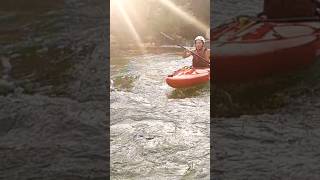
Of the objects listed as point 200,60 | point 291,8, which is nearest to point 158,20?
point 200,60

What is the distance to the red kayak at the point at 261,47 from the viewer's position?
9.81 m

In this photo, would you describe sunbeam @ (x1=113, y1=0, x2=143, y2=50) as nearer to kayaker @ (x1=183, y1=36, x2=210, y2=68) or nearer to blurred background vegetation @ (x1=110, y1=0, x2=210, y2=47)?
blurred background vegetation @ (x1=110, y1=0, x2=210, y2=47)

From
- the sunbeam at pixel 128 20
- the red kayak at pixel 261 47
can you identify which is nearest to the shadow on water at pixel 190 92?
the red kayak at pixel 261 47

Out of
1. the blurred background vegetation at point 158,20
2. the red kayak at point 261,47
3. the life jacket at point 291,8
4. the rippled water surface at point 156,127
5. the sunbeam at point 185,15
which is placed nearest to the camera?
the rippled water surface at point 156,127

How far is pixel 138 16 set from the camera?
19156 mm

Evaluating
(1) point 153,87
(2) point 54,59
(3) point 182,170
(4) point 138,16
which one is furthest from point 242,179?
(4) point 138,16

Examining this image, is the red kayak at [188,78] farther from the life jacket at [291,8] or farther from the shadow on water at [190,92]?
the life jacket at [291,8]

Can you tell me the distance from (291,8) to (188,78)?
2690mm

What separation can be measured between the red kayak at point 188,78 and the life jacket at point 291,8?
195 centimetres

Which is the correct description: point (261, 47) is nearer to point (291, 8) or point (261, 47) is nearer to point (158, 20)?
point (291, 8)

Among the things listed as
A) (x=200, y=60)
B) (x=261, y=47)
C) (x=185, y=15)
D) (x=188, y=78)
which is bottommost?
(x=188, y=78)

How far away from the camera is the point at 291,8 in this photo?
10.5 meters

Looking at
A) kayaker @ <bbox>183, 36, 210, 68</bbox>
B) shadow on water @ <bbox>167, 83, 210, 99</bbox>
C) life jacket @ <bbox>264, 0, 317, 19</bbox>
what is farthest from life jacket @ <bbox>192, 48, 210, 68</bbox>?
life jacket @ <bbox>264, 0, 317, 19</bbox>

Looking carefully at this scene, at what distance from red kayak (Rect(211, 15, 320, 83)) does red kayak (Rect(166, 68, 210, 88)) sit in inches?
10.5
